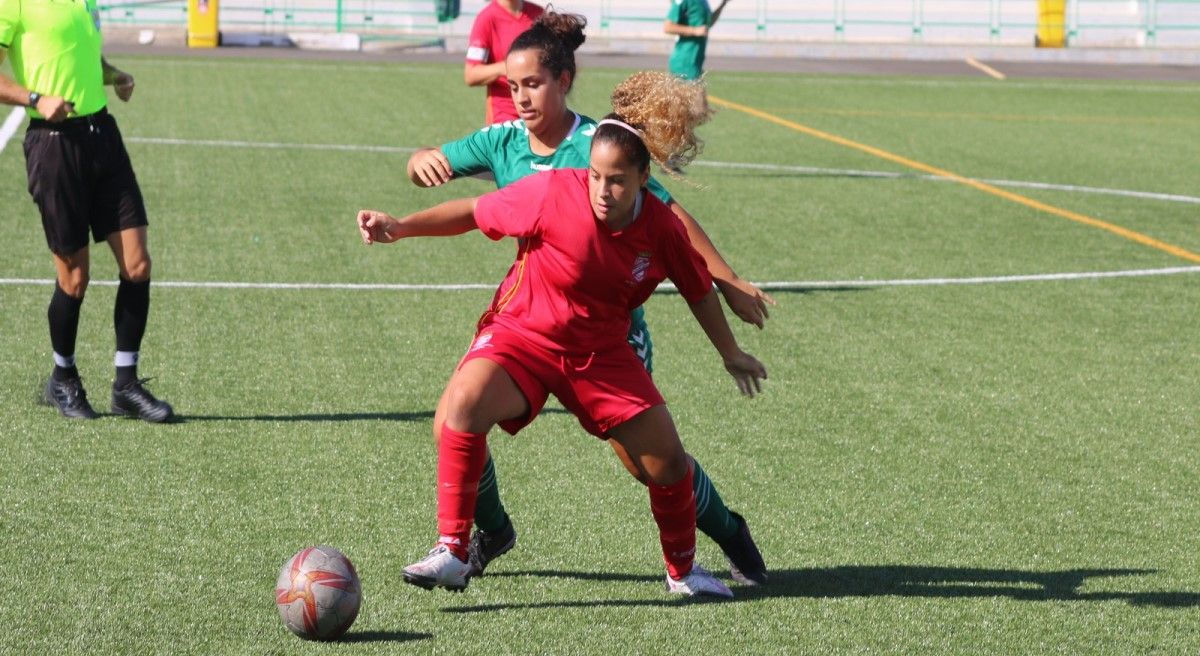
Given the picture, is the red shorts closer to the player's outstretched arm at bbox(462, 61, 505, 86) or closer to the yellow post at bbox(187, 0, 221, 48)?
the player's outstretched arm at bbox(462, 61, 505, 86)

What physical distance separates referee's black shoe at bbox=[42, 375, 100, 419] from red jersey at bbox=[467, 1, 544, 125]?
3280 mm

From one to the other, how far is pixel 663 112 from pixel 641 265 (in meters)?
0.47

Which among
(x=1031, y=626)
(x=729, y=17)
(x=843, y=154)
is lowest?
(x=1031, y=626)

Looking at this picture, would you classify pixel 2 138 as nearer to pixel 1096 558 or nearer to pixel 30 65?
pixel 30 65

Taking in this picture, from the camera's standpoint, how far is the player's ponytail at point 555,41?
5457 millimetres

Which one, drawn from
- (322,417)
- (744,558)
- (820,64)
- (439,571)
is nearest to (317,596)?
(439,571)

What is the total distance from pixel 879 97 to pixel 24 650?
22646 millimetres

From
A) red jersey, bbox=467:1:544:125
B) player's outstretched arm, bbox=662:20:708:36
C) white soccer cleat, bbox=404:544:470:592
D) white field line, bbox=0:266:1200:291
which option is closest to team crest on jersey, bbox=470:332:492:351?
white soccer cleat, bbox=404:544:470:592

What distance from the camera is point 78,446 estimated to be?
7.01m

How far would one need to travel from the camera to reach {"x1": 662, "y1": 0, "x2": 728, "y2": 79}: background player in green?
52.5 ft

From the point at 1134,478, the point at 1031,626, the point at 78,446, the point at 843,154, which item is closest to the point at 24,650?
the point at 78,446

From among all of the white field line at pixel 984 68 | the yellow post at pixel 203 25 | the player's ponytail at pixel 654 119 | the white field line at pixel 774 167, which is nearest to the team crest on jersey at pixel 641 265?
the player's ponytail at pixel 654 119

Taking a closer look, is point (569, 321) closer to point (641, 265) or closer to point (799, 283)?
point (641, 265)

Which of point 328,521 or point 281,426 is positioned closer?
point 328,521
